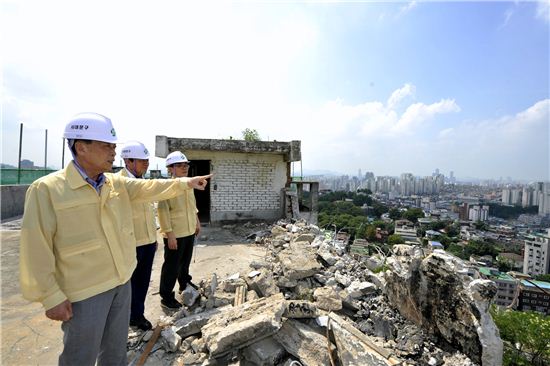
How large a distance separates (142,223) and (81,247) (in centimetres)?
140

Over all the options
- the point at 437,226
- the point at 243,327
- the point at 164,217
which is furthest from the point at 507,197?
the point at 164,217

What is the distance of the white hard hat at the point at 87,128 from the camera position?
1797 mm

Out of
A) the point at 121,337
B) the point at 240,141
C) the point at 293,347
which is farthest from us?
the point at 240,141

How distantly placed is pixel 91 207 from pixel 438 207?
215 ft

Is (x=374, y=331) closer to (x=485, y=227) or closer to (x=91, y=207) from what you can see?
(x=91, y=207)

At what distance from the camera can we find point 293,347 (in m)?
2.57

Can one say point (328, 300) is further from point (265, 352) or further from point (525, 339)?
point (525, 339)

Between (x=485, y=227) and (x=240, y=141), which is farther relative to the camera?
(x=485, y=227)

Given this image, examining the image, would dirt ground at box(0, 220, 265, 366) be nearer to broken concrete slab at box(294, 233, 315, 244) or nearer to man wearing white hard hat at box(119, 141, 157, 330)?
man wearing white hard hat at box(119, 141, 157, 330)

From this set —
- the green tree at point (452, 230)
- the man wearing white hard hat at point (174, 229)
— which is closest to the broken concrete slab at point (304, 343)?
the man wearing white hard hat at point (174, 229)

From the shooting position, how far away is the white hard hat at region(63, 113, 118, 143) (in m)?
Answer: 1.80

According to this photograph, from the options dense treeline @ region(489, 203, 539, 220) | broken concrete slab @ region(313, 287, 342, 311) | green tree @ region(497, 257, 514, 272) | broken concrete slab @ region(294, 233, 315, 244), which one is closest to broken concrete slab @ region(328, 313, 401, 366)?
broken concrete slab @ region(313, 287, 342, 311)

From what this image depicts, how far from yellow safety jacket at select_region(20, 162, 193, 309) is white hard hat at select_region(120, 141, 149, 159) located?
1.33m

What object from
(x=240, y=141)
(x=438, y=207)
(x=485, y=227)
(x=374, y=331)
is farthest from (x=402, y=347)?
(x=438, y=207)
